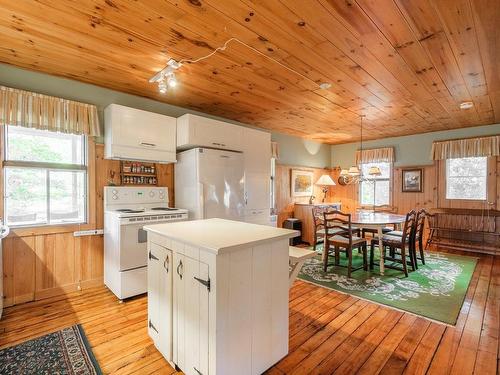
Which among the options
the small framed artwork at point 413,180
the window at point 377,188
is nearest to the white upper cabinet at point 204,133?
the window at point 377,188

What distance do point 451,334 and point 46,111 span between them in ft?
14.8

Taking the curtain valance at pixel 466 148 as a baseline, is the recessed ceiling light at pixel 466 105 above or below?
above

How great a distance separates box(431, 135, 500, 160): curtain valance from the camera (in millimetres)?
4871

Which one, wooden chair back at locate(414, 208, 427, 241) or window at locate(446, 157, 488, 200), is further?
window at locate(446, 157, 488, 200)

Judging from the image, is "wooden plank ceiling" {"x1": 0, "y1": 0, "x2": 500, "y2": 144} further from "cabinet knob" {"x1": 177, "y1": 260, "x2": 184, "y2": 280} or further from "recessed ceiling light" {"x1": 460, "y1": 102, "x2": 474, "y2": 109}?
"cabinet knob" {"x1": 177, "y1": 260, "x2": 184, "y2": 280}

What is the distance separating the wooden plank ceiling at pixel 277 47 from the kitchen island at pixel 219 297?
156cm

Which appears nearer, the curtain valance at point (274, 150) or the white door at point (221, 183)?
the white door at point (221, 183)

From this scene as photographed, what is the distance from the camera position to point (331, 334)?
7.37 feet

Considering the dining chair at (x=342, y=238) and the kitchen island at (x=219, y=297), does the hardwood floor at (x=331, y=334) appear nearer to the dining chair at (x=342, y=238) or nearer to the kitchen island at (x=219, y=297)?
the kitchen island at (x=219, y=297)

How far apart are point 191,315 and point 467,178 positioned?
6064 mm

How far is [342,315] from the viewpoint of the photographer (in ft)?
8.46

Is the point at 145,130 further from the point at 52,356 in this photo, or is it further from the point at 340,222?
the point at 340,222

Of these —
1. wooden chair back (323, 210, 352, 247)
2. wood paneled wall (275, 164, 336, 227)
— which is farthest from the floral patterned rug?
wood paneled wall (275, 164, 336, 227)

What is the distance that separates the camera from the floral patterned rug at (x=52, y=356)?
1793 millimetres
